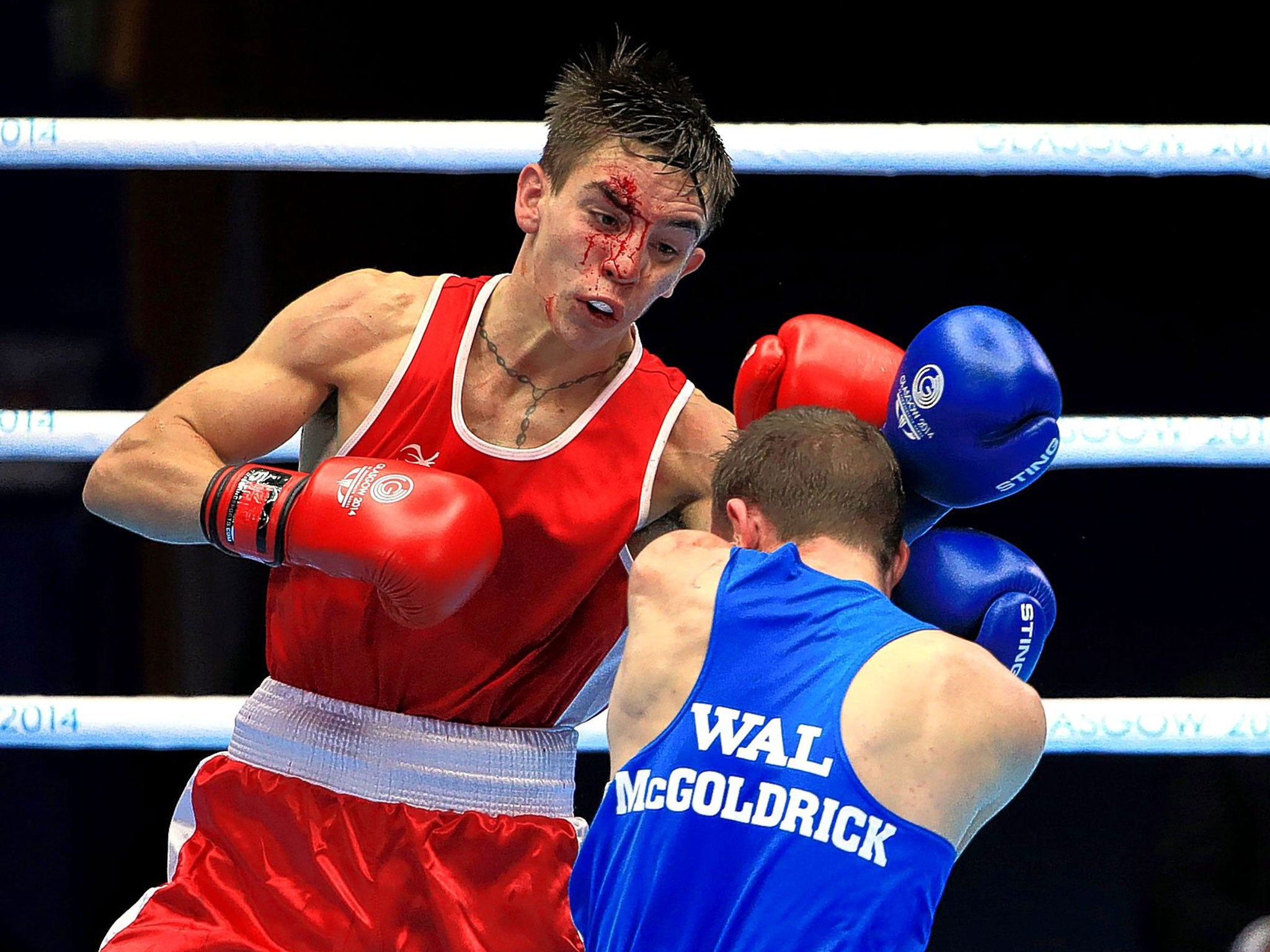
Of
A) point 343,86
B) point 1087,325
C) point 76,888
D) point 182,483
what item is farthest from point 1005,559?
point 76,888

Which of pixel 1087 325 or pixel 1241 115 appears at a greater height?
pixel 1241 115

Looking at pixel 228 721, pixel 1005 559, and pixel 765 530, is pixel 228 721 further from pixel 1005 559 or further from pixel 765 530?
pixel 1005 559

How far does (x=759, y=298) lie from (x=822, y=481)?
52.4 inches

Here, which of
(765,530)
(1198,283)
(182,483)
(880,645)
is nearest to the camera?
(880,645)

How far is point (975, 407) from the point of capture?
1938 mm

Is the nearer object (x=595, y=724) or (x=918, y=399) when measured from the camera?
(x=918, y=399)

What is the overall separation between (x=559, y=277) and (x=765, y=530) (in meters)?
0.49

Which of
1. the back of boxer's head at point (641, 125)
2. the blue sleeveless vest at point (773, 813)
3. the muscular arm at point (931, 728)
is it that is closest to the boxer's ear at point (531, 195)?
the back of boxer's head at point (641, 125)

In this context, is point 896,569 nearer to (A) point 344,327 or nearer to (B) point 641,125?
(B) point 641,125

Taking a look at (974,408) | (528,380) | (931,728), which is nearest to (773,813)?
(931,728)

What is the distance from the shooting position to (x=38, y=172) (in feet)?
10.6

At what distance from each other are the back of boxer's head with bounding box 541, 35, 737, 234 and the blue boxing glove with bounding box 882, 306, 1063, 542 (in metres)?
0.39

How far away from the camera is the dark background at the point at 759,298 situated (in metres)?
3.14

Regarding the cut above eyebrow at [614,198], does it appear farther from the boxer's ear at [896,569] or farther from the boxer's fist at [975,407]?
the boxer's ear at [896,569]
